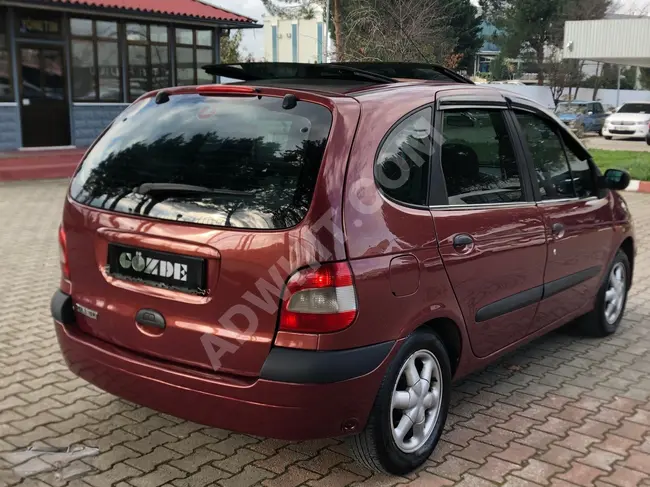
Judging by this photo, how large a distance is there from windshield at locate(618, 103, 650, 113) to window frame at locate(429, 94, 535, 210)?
94.2 feet

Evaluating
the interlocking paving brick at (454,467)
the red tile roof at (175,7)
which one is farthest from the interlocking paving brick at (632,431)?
the red tile roof at (175,7)

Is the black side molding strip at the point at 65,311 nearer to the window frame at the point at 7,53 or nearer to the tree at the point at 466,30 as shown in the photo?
the window frame at the point at 7,53

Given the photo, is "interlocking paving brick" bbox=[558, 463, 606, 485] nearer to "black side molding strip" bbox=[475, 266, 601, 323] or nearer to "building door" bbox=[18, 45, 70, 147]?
"black side molding strip" bbox=[475, 266, 601, 323]

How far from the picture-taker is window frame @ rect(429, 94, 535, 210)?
333 centimetres

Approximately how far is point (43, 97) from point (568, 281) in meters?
14.9

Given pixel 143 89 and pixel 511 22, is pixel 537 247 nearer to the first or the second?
pixel 143 89

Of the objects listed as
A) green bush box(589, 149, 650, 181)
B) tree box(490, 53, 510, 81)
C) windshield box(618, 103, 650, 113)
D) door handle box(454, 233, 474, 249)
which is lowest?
green bush box(589, 149, 650, 181)

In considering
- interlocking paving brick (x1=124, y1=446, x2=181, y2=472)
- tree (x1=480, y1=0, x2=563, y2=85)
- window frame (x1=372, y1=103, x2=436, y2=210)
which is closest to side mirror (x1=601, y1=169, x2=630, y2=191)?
window frame (x1=372, y1=103, x2=436, y2=210)

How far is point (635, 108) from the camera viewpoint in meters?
30.0

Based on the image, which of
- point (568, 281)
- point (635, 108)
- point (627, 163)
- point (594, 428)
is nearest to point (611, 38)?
point (635, 108)

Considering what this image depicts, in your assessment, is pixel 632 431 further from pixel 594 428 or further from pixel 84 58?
pixel 84 58

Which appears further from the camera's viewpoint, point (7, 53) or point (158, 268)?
point (7, 53)

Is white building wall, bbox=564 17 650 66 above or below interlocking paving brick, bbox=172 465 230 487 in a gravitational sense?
above

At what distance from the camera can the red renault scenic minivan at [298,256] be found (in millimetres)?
2768
